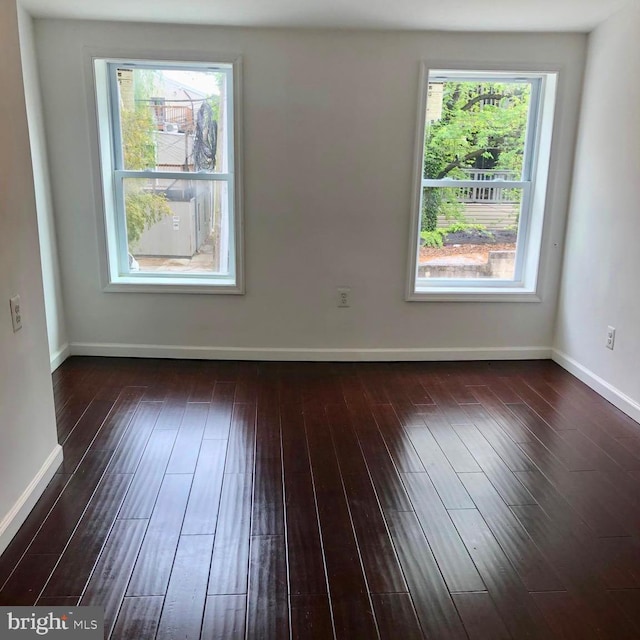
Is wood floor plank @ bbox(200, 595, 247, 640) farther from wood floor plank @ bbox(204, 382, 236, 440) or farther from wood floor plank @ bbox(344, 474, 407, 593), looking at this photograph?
wood floor plank @ bbox(204, 382, 236, 440)

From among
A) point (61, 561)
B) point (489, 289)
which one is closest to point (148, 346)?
point (61, 561)

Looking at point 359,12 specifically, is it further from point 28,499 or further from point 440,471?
point 28,499

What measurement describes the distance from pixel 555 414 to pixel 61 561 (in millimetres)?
2585

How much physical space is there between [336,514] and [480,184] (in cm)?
265

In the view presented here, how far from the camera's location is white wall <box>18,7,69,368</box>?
324 centimetres

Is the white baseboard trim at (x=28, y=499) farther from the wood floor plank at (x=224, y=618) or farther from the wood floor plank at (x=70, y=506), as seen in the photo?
the wood floor plank at (x=224, y=618)

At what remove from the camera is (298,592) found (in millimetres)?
1753

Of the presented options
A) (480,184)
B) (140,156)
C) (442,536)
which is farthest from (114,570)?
(480,184)

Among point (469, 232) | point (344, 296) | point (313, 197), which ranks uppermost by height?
point (313, 197)

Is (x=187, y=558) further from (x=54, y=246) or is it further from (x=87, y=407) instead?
(x=54, y=246)

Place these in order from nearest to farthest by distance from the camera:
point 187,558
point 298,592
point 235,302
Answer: point 298,592 < point 187,558 < point 235,302

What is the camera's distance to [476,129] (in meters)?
3.79

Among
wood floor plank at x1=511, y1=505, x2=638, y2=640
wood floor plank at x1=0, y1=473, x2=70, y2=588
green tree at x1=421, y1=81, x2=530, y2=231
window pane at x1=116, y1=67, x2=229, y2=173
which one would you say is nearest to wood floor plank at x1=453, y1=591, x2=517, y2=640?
wood floor plank at x1=511, y1=505, x2=638, y2=640

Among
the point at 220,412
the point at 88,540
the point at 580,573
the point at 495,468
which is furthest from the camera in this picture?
the point at 220,412
